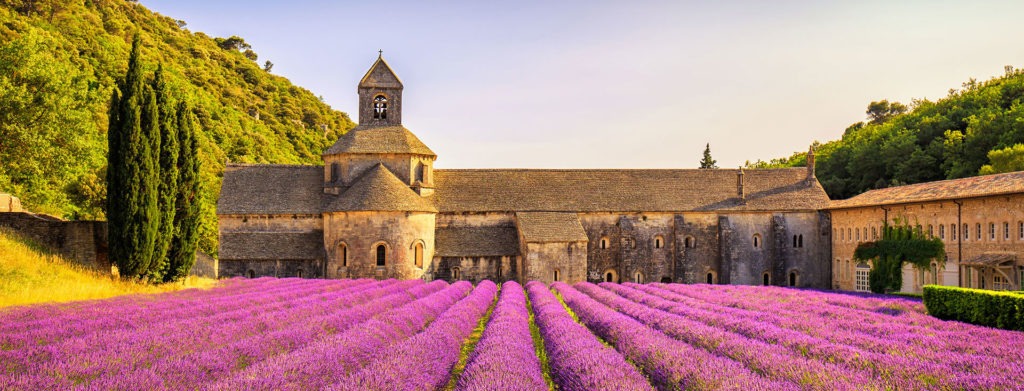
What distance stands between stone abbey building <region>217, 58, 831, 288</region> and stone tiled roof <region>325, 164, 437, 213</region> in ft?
0.31

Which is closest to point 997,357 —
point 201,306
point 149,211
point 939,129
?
point 201,306

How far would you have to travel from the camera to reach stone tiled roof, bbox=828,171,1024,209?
94.1 ft

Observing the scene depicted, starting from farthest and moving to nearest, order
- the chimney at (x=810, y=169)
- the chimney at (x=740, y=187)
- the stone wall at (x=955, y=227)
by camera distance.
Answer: the chimney at (x=810, y=169)
the chimney at (x=740, y=187)
the stone wall at (x=955, y=227)

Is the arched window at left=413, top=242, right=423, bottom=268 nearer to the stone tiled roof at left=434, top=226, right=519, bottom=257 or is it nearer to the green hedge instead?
the stone tiled roof at left=434, top=226, right=519, bottom=257

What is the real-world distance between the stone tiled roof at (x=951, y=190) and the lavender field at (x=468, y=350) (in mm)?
12225

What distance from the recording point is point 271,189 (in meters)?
42.6

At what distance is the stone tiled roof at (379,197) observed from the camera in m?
37.9

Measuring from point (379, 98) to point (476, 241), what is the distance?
1204 centimetres

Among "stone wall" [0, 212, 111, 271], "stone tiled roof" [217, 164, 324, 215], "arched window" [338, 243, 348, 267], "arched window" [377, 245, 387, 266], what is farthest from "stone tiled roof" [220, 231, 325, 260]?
"stone wall" [0, 212, 111, 271]

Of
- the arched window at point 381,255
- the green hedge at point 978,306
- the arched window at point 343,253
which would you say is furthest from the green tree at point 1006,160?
the arched window at point 343,253

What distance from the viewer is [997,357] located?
11.5 m

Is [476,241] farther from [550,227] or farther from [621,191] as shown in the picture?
[621,191]

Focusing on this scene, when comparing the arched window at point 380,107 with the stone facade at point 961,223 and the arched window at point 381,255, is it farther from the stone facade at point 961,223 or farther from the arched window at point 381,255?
the stone facade at point 961,223

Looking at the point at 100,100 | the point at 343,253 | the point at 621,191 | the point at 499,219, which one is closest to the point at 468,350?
the point at 343,253
